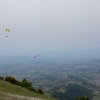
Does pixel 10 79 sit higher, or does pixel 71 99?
pixel 10 79

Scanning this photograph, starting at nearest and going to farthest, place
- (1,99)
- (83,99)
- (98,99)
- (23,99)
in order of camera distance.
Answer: (1,99) < (23,99) < (83,99) < (98,99)

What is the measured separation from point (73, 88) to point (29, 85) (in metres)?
156

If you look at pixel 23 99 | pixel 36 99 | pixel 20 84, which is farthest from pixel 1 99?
pixel 20 84

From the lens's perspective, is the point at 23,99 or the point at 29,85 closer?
the point at 23,99

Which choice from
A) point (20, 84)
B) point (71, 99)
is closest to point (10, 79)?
point (20, 84)

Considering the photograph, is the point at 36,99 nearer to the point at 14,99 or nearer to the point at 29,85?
the point at 14,99

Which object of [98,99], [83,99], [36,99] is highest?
[36,99]

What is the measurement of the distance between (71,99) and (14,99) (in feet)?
408

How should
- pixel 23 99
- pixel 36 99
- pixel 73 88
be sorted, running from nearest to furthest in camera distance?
1. pixel 23 99
2. pixel 36 99
3. pixel 73 88

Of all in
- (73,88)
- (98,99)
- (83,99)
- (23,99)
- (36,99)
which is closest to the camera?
(23,99)

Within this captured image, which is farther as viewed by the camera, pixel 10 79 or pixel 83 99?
pixel 83 99

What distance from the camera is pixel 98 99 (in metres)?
175

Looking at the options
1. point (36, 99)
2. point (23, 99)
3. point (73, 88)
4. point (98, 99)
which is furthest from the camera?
point (73, 88)

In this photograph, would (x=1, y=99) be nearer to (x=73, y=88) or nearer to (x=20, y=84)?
(x=20, y=84)
